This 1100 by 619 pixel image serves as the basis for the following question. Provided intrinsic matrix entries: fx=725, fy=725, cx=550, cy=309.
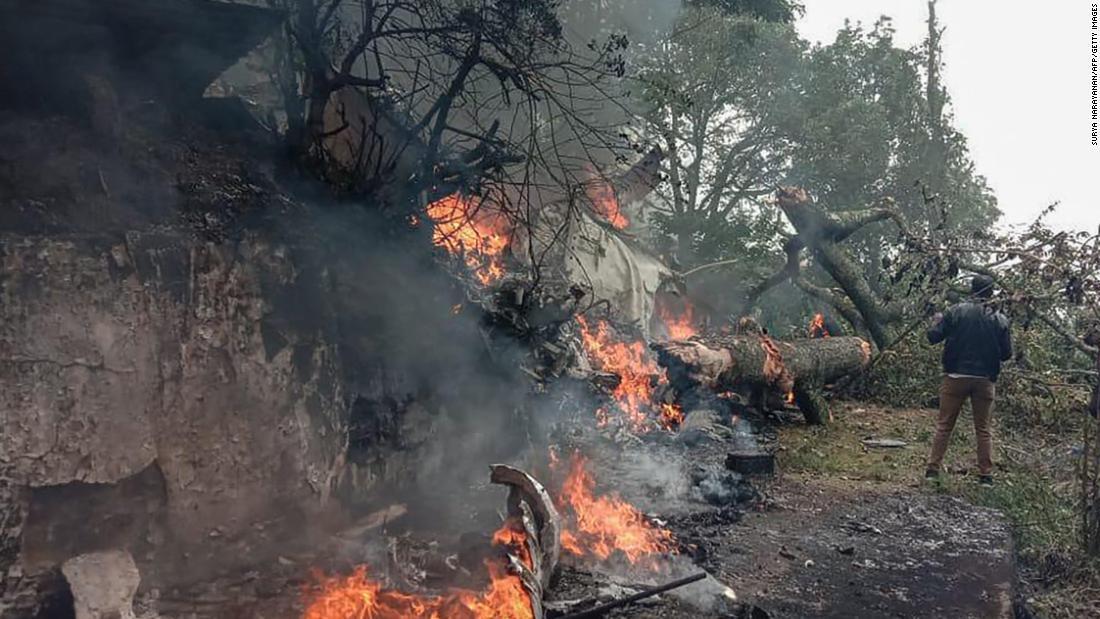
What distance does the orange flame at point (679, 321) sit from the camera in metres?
16.9

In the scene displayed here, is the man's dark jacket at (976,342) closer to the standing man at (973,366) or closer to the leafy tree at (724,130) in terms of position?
the standing man at (973,366)

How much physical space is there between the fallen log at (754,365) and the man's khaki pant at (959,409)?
2.62 meters

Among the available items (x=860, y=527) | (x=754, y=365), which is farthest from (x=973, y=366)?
(x=754, y=365)

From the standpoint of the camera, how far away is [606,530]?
18.2 ft

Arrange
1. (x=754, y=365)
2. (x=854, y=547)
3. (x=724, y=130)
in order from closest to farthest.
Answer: (x=854, y=547), (x=754, y=365), (x=724, y=130)

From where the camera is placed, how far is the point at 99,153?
14.6 feet

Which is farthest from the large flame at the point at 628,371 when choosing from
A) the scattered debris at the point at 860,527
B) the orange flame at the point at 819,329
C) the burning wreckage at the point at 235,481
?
the scattered debris at the point at 860,527

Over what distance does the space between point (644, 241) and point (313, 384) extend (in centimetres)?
1456

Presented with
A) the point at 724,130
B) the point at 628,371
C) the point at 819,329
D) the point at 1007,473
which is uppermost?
the point at 724,130

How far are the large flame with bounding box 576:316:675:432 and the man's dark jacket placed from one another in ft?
11.4

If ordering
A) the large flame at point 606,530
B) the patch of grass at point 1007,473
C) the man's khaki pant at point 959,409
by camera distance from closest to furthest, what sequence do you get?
the patch of grass at point 1007,473
the large flame at point 606,530
the man's khaki pant at point 959,409

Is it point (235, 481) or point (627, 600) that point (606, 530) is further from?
point (235, 481)

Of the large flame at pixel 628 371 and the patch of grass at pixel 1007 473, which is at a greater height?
the large flame at pixel 628 371

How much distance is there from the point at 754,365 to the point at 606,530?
16.8 feet
